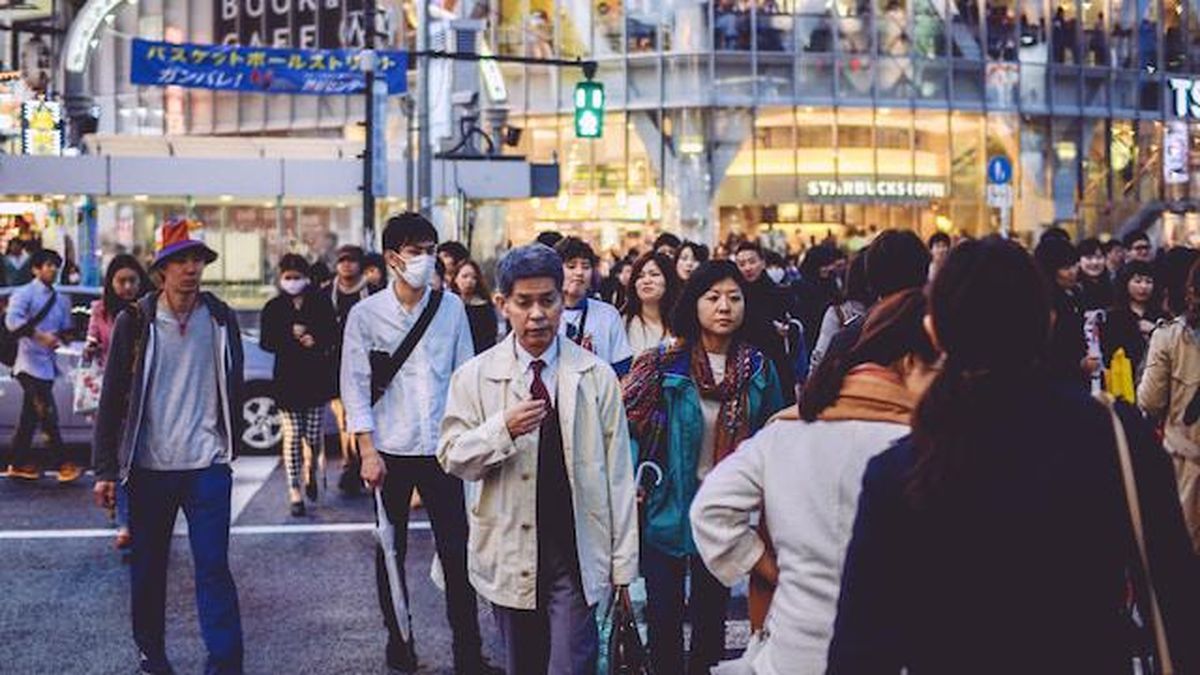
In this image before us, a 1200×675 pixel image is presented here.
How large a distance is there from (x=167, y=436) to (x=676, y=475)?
2282mm

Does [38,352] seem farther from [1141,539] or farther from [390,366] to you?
[1141,539]

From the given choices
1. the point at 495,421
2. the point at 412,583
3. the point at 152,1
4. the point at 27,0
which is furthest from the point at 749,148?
the point at 495,421

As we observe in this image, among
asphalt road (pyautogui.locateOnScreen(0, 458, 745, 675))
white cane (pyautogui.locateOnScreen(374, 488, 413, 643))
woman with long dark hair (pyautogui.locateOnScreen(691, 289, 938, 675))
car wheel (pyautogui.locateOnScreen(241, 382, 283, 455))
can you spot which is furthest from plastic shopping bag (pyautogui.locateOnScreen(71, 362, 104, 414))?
woman with long dark hair (pyautogui.locateOnScreen(691, 289, 938, 675))

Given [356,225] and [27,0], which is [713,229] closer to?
[356,225]

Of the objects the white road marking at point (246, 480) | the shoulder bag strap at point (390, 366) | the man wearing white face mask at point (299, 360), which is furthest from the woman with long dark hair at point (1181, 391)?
the white road marking at point (246, 480)

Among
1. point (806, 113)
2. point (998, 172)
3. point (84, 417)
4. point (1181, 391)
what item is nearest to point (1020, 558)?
point (1181, 391)

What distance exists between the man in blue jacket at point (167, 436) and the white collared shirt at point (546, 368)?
84.6 inches

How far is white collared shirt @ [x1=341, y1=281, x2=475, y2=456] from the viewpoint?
22.4 ft

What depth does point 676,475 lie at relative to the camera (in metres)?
5.85

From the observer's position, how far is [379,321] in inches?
274

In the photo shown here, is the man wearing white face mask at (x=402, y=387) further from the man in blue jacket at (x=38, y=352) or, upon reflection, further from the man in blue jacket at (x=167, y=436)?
the man in blue jacket at (x=38, y=352)

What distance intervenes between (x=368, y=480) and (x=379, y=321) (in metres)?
0.76

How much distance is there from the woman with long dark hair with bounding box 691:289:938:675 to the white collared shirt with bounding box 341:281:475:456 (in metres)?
3.47

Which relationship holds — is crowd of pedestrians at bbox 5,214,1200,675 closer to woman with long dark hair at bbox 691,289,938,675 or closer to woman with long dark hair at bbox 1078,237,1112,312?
woman with long dark hair at bbox 691,289,938,675
